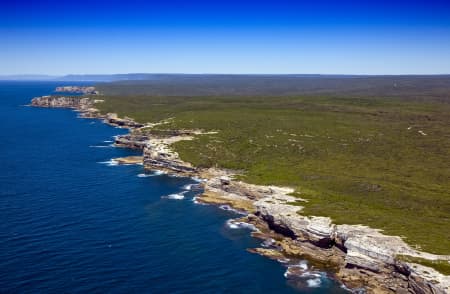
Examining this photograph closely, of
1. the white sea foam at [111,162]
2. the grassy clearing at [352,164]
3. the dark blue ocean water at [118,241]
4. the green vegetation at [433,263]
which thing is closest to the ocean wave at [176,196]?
the dark blue ocean water at [118,241]

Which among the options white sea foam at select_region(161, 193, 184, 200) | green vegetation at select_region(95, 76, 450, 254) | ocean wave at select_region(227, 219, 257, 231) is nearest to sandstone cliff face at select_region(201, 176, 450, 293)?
ocean wave at select_region(227, 219, 257, 231)

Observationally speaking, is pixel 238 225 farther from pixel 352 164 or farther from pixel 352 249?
pixel 352 164

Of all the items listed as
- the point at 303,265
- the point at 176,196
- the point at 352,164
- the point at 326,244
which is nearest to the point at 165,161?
the point at 176,196

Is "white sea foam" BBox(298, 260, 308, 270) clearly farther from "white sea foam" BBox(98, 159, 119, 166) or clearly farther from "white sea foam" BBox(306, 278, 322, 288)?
"white sea foam" BBox(98, 159, 119, 166)

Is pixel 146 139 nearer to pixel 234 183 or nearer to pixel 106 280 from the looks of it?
pixel 234 183

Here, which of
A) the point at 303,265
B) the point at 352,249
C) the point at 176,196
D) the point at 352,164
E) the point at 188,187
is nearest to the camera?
the point at 352,249

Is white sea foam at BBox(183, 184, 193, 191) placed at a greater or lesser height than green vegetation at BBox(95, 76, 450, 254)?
lesser

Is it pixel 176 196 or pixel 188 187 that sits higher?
pixel 176 196
